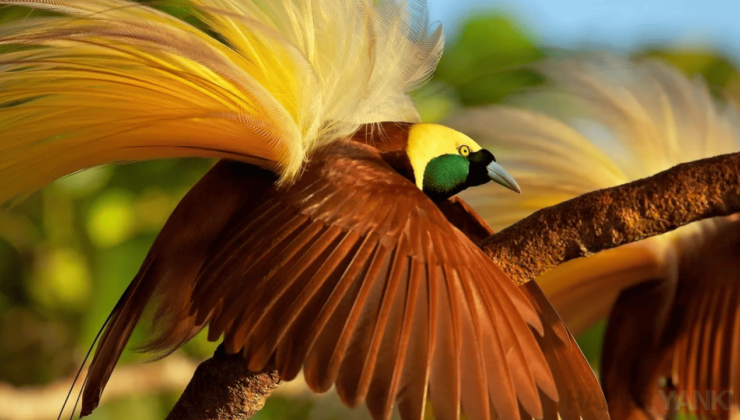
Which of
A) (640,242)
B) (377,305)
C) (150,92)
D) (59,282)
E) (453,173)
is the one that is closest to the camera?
(377,305)

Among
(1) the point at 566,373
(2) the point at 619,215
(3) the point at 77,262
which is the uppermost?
(3) the point at 77,262

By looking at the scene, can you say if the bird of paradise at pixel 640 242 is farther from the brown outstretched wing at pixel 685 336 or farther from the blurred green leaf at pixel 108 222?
the blurred green leaf at pixel 108 222

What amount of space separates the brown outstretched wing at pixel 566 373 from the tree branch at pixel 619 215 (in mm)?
39

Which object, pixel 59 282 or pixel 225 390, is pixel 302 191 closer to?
pixel 225 390

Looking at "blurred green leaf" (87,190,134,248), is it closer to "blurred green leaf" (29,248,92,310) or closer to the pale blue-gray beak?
"blurred green leaf" (29,248,92,310)

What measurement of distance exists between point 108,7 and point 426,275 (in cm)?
38

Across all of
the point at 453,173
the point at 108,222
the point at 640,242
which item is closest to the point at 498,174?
the point at 453,173

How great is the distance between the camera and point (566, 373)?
0.75 meters

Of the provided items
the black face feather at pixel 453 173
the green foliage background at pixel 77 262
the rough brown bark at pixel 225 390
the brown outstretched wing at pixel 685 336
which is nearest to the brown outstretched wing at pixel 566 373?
the black face feather at pixel 453 173

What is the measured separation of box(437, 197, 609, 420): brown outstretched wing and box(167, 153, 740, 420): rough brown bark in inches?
1.6

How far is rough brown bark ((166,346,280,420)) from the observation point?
773mm

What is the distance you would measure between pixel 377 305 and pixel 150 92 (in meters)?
0.30

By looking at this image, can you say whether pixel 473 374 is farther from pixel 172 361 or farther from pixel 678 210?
pixel 172 361

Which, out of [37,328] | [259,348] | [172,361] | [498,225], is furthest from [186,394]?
[37,328]
